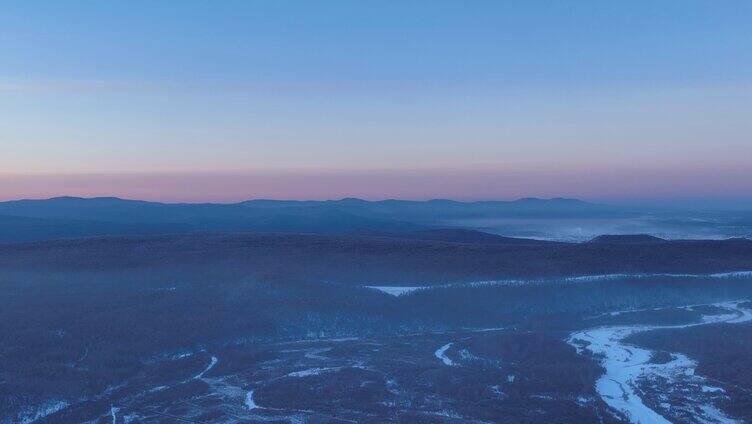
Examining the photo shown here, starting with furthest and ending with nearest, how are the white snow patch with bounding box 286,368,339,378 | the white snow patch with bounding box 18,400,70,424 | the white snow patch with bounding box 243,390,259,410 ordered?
the white snow patch with bounding box 286,368,339,378
the white snow patch with bounding box 243,390,259,410
the white snow patch with bounding box 18,400,70,424

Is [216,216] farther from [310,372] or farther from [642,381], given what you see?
[642,381]

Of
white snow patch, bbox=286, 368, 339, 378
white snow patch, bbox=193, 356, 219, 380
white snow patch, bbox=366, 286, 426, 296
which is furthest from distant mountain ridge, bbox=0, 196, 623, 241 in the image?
white snow patch, bbox=286, 368, 339, 378

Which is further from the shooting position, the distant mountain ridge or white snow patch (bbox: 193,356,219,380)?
the distant mountain ridge

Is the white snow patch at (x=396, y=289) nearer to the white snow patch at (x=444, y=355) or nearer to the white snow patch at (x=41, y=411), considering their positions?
the white snow patch at (x=444, y=355)

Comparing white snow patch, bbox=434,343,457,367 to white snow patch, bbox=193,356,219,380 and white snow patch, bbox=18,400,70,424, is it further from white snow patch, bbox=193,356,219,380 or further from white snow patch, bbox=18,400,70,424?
white snow patch, bbox=18,400,70,424

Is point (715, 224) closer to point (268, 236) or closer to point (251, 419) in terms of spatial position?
point (268, 236)

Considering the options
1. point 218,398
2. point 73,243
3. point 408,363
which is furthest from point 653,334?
point 73,243

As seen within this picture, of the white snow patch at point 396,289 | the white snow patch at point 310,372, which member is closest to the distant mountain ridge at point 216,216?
the white snow patch at point 396,289

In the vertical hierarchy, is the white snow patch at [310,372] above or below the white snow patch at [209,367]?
above
